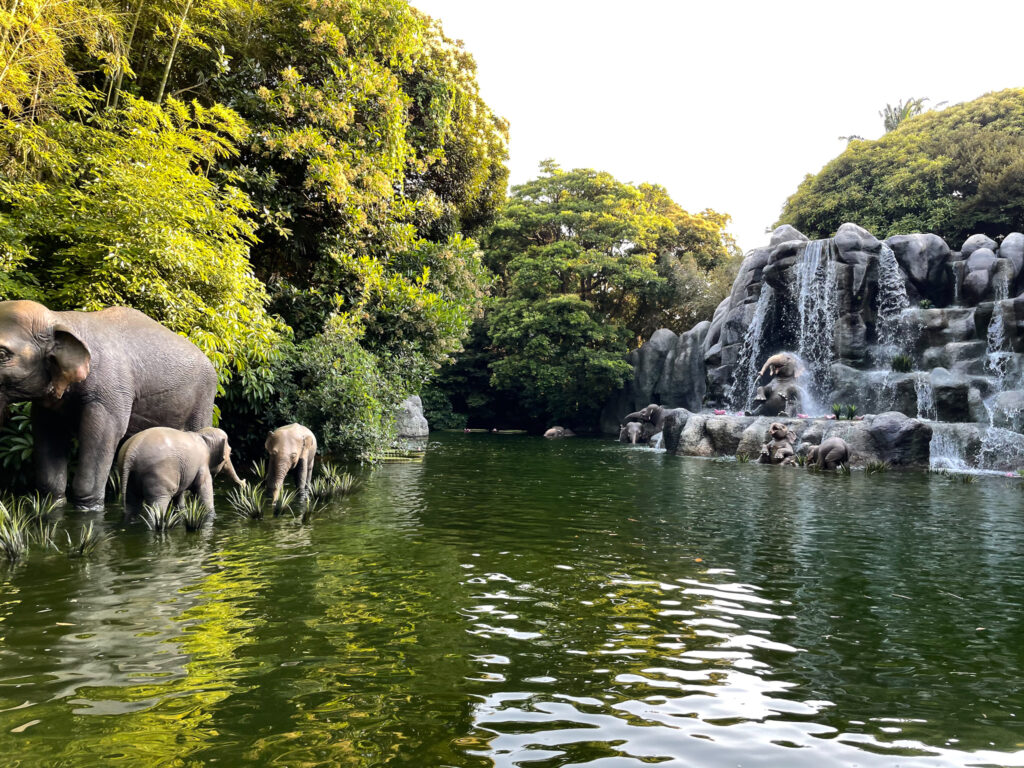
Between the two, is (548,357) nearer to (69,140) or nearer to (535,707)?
(69,140)

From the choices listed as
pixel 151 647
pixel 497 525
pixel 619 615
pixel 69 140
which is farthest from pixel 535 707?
pixel 69 140

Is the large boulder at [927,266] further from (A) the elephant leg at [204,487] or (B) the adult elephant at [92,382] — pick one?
(A) the elephant leg at [204,487]

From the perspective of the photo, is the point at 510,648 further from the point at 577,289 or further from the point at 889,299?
the point at 577,289

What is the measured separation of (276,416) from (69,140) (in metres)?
5.53

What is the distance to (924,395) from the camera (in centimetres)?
2314

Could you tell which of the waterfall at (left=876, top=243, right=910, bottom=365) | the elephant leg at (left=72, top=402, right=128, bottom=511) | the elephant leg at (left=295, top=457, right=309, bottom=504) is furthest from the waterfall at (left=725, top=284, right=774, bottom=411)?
the elephant leg at (left=72, top=402, right=128, bottom=511)

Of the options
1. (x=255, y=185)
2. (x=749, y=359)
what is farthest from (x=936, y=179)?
(x=255, y=185)

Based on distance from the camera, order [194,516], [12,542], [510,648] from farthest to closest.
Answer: [194,516], [12,542], [510,648]

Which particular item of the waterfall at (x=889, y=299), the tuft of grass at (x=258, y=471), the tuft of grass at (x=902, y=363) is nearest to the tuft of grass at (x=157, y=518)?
the tuft of grass at (x=258, y=471)

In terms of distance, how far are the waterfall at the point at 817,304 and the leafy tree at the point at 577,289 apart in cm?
1019

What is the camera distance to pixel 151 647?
163 inches

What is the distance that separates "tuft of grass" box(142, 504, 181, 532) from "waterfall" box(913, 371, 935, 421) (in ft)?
74.3

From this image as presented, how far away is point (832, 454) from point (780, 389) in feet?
24.9

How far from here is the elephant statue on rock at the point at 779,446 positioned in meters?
20.2
